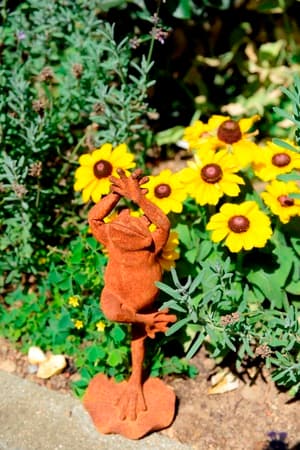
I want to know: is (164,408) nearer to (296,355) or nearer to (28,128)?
(296,355)

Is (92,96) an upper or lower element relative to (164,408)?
upper

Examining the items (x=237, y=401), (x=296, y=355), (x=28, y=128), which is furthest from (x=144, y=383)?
(x=28, y=128)

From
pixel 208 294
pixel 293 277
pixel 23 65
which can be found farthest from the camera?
pixel 23 65

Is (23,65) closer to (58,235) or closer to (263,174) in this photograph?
(58,235)

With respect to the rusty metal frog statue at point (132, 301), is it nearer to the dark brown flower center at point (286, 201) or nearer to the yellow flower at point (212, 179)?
the yellow flower at point (212, 179)

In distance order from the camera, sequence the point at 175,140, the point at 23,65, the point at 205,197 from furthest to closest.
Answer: the point at 175,140 < the point at 23,65 < the point at 205,197

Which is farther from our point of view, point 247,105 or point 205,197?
point 247,105

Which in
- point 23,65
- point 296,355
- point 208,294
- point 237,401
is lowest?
point 237,401
